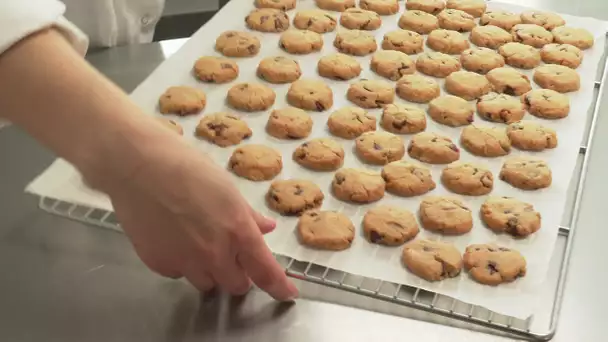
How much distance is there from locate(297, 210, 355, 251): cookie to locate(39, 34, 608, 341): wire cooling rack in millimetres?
33

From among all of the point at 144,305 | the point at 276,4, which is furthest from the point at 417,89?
the point at 144,305

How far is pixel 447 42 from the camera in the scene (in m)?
1.32

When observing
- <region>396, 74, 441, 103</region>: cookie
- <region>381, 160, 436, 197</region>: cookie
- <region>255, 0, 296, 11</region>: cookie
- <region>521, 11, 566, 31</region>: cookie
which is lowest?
<region>381, 160, 436, 197</region>: cookie

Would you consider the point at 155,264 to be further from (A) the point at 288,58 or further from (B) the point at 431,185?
(A) the point at 288,58

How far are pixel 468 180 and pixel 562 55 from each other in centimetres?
44

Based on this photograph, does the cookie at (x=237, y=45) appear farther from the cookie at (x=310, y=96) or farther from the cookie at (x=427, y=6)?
the cookie at (x=427, y=6)

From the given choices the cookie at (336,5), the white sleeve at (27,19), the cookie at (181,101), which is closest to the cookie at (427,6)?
the cookie at (336,5)

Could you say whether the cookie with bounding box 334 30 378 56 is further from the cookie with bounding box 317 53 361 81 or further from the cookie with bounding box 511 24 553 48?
the cookie with bounding box 511 24 553 48

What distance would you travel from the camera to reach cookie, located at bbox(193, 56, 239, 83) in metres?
1.21

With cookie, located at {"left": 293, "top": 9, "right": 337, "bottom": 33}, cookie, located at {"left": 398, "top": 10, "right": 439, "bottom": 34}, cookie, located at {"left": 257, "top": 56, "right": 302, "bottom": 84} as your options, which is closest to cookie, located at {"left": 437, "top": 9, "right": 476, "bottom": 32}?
cookie, located at {"left": 398, "top": 10, "right": 439, "bottom": 34}

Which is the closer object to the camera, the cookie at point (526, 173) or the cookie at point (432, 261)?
the cookie at point (432, 261)

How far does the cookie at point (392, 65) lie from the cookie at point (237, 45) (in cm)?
23

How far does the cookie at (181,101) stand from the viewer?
112 centimetres

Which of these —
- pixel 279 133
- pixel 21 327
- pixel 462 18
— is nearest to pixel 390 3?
pixel 462 18
